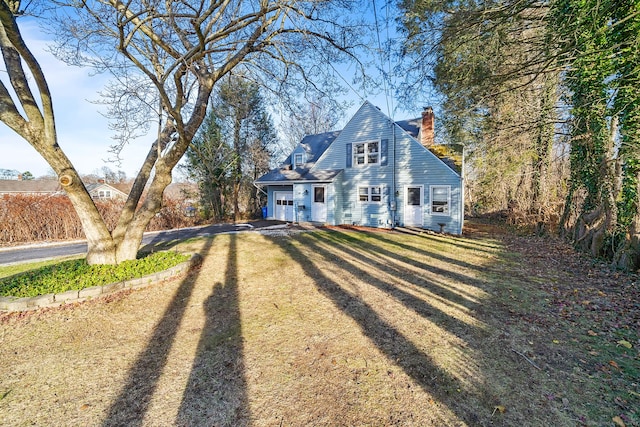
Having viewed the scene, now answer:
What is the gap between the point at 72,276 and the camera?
531 cm

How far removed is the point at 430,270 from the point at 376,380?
4515mm

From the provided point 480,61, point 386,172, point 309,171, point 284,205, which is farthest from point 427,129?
point 284,205

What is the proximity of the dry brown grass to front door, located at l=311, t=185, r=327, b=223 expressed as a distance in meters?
9.39

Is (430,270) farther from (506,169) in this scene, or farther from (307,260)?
(506,169)

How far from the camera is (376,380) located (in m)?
2.91

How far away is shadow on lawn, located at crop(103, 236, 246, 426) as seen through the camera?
2521 millimetres

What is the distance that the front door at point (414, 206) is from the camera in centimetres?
1381

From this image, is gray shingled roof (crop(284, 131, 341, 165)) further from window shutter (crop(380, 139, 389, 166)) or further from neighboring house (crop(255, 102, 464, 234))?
window shutter (crop(380, 139, 389, 166))

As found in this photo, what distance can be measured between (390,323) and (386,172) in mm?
11424

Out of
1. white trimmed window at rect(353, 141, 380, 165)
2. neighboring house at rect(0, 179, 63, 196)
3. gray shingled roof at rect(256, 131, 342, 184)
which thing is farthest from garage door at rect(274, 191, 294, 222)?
neighboring house at rect(0, 179, 63, 196)

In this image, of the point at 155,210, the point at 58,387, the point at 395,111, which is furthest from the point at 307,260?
the point at 58,387

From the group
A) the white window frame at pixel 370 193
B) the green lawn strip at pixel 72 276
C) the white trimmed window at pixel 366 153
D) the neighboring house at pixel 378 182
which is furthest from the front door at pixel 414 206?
the green lawn strip at pixel 72 276

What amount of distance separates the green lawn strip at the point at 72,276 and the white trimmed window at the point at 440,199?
11479mm

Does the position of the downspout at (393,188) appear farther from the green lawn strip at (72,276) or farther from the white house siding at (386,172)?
the green lawn strip at (72,276)
